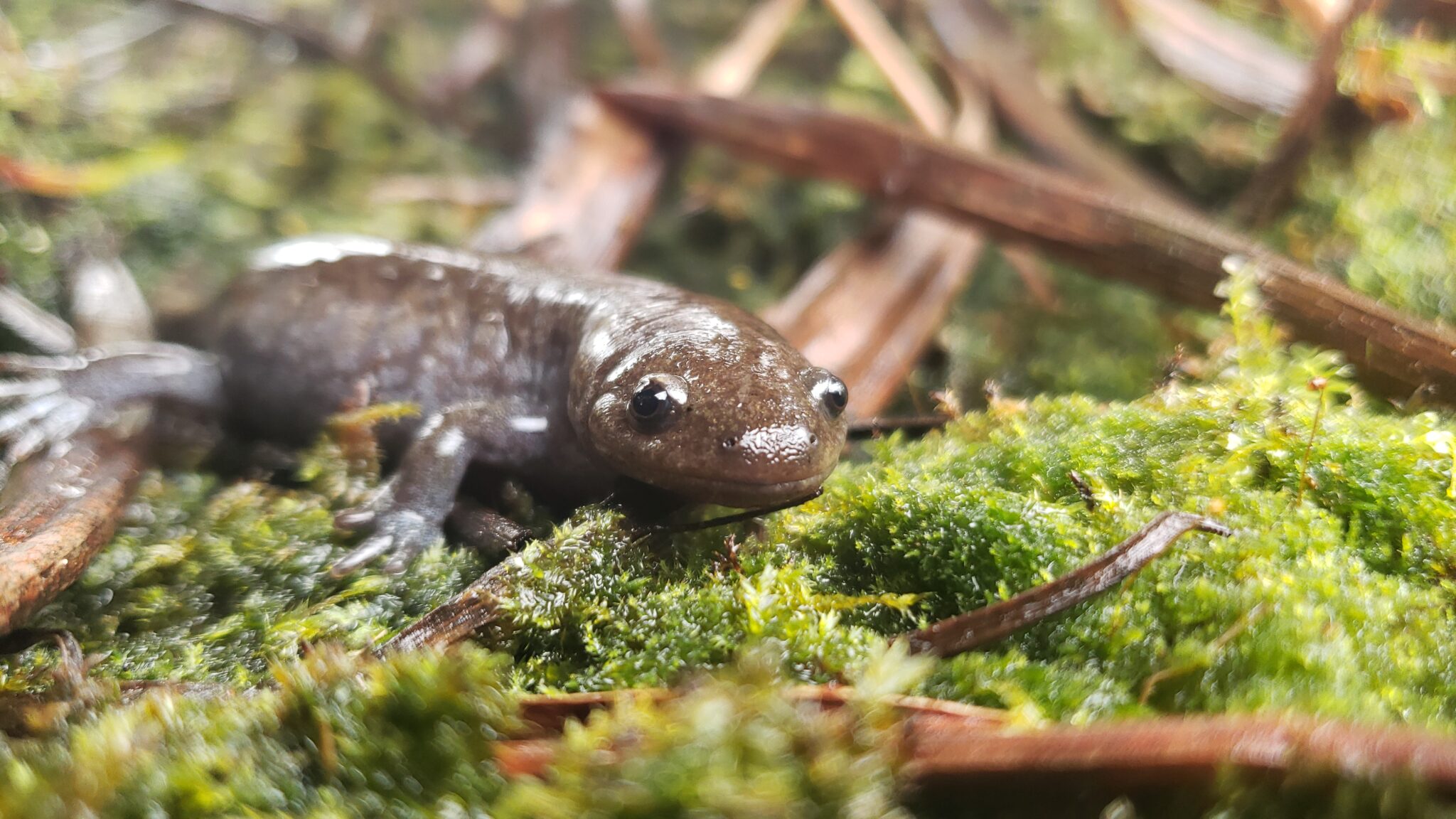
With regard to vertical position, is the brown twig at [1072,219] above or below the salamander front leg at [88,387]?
above

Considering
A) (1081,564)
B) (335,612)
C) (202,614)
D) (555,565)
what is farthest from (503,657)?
(1081,564)

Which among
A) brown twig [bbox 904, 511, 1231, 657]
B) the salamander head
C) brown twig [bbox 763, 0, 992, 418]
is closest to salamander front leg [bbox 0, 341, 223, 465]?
the salamander head

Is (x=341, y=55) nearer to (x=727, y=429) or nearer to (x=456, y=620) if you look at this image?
(x=727, y=429)

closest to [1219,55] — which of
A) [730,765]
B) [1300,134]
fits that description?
[1300,134]

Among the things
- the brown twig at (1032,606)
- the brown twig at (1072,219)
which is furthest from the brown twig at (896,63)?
the brown twig at (1032,606)

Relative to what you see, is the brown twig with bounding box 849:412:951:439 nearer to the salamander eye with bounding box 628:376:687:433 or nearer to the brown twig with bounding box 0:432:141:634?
the salamander eye with bounding box 628:376:687:433

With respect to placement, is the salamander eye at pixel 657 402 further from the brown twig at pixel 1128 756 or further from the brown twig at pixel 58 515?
the brown twig at pixel 58 515

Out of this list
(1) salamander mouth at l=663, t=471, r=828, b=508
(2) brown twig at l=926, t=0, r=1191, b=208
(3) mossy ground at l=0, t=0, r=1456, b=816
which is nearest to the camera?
(3) mossy ground at l=0, t=0, r=1456, b=816

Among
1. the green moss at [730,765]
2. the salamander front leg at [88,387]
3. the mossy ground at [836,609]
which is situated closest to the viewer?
the green moss at [730,765]
